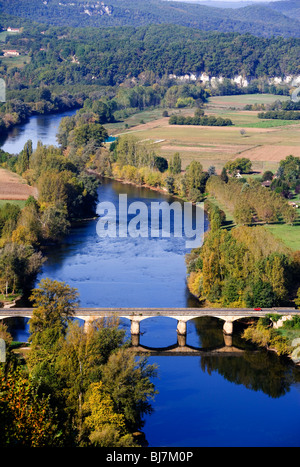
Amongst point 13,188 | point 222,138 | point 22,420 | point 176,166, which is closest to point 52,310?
point 22,420

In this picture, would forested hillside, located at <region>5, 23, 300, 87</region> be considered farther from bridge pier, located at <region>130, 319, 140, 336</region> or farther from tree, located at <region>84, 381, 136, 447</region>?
tree, located at <region>84, 381, 136, 447</region>

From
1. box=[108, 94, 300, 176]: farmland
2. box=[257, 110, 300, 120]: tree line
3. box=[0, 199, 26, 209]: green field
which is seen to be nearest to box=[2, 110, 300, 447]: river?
box=[0, 199, 26, 209]: green field

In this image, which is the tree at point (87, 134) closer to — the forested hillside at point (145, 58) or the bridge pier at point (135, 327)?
the bridge pier at point (135, 327)

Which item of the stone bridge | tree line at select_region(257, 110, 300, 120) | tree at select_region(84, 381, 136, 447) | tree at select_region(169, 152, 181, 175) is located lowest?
tree at select_region(84, 381, 136, 447)

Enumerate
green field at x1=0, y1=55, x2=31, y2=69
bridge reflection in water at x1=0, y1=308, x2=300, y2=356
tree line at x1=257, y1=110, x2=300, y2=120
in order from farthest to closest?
green field at x1=0, y1=55, x2=31, y2=69, tree line at x1=257, y1=110, x2=300, y2=120, bridge reflection in water at x1=0, y1=308, x2=300, y2=356

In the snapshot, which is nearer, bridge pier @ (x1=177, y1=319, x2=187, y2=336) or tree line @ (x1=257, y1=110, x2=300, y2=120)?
bridge pier @ (x1=177, y1=319, x2=187, y2=336)

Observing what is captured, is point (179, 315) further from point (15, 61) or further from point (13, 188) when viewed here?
point (15, 61)

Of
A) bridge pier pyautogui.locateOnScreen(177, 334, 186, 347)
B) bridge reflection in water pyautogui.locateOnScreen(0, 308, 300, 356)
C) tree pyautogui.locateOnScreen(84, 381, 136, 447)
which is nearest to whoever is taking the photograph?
tree pyautogui.locateOnScreen(84, 381, 136, 447)

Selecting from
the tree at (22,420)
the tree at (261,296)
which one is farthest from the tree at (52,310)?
the tree at (22,420)

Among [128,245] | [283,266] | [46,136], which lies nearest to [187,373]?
[283,266]
